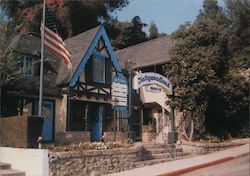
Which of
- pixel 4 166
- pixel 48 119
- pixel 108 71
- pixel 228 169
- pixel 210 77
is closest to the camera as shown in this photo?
pixel 4 166

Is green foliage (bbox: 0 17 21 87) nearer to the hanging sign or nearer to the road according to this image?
the hanging sign

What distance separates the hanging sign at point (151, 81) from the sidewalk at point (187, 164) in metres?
4.07

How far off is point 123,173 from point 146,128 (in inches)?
458

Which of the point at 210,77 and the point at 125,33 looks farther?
the point at 125,33

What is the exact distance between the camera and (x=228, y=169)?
1461cm

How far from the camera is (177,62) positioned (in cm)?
2208

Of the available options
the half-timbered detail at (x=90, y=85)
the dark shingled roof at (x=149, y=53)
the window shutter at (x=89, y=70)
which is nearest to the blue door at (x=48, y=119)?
the half-timbered detail at (x=90, y=85)

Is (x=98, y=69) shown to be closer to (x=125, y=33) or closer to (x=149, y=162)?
(x=149, y=162)

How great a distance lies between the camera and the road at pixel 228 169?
534 inches

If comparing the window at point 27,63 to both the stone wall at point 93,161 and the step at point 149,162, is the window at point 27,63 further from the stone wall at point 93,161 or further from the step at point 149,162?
the step at point 149,162

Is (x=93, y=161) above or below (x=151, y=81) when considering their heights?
below

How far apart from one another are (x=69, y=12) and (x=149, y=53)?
1243cm

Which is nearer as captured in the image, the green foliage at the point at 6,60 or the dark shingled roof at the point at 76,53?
the green foliage at the point at 6,60

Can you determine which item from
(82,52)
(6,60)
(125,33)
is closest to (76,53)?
(82,52)
